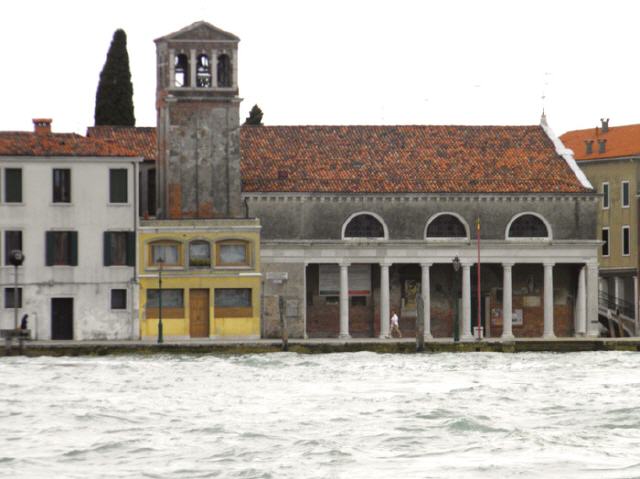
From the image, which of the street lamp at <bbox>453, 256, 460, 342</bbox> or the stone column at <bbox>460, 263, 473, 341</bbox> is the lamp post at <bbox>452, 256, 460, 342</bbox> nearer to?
the street lamp at <bbox>453, 256, 460, 342</bbox>

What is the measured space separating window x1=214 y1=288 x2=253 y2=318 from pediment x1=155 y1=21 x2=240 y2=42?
8992 millimetres

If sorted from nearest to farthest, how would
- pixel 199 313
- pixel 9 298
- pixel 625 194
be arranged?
1. pixel 9 298
2. pixel 199 313
3. pixel 625 194

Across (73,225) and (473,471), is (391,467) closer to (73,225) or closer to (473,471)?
(473,471)

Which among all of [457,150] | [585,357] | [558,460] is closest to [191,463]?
[558,460]

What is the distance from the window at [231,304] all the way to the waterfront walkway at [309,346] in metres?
3.54

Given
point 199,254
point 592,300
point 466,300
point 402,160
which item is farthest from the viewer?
point 402,160

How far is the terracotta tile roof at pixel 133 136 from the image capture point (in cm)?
8081

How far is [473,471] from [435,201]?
142ft

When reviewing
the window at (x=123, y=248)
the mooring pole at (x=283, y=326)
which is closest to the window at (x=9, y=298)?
the window at (x=123, y=248)

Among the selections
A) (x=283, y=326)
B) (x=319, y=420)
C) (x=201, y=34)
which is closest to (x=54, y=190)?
(x=201, y=34)

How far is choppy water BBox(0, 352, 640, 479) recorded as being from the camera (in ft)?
121

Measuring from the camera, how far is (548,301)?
3125 inches

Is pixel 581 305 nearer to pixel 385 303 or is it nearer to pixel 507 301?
pixel 507 301

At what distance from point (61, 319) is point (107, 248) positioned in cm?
295
